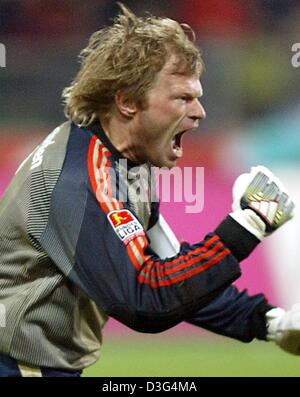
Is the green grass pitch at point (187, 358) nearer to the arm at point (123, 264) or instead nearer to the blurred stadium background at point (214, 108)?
the blurred stadium background at point (214, 108)

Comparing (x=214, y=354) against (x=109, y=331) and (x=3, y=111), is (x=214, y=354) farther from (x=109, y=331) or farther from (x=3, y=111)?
(x=3, y=111)

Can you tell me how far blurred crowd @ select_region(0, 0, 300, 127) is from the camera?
4.66m

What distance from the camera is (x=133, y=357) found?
13.0 ft

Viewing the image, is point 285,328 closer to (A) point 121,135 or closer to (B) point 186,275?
(B) point 186,275

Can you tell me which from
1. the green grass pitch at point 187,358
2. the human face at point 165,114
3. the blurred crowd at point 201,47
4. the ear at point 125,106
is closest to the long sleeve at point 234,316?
the human face at point 165,114

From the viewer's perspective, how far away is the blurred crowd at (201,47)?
15.3ft

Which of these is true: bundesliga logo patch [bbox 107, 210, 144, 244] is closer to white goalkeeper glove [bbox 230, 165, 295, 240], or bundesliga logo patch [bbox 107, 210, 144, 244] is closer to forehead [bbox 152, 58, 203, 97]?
white goalkeeper glove [bbox 230, 165, 295, 240]

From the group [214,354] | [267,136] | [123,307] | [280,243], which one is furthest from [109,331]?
[123,307]

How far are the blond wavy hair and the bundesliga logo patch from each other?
0.33 m

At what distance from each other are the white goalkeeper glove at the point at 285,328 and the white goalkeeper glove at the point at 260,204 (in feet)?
1.16

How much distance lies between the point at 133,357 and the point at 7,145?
1280 millimetres

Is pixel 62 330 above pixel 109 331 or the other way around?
above

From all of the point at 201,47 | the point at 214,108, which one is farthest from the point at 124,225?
the point at 201,47

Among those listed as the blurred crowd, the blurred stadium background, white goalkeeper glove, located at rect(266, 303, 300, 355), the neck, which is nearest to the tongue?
the neck
